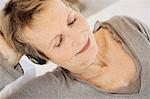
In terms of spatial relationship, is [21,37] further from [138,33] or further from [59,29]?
[138,33]

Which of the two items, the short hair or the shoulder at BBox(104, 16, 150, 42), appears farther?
the shoulder at BBox(104, 16, 150, 42)

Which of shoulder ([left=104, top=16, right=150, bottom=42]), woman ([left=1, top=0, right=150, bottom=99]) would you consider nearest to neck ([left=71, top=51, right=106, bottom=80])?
woman ([left=1, top=0, right=150, bottom=99])

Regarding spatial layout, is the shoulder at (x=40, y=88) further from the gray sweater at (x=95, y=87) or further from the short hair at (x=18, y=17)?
the short hair at (x=18, y=17)

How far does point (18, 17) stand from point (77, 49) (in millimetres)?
219

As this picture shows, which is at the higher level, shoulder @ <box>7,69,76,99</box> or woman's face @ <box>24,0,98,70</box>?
woman's face @ <box>24,0,98,70</box>

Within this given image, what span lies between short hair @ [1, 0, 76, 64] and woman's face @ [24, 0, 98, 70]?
20mm

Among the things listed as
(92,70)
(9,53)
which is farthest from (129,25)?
(9,53)

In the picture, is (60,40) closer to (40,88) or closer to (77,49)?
(77,49)

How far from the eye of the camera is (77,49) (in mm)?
1052

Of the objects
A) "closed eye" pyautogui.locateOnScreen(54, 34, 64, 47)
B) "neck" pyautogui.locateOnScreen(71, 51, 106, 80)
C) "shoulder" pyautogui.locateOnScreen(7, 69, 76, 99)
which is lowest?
"neck" pyautogui.locateOnScreen(71, 51, 106, 80)

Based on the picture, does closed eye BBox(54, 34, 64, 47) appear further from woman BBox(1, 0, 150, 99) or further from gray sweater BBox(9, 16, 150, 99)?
gray sweater BBox(9, 16, 150, 99)

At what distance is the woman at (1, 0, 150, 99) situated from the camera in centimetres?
103

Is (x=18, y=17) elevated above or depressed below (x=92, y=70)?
above

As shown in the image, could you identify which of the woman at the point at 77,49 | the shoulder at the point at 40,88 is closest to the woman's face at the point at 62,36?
the woman at the point at 77,49
